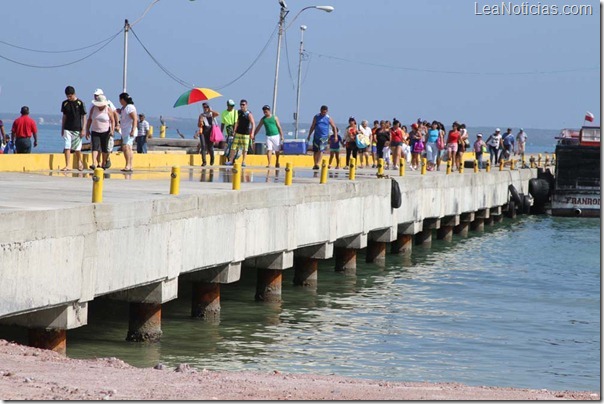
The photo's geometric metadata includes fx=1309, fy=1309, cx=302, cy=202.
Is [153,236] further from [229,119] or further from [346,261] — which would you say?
[229,119]

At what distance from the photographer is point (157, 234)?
55.4 feet

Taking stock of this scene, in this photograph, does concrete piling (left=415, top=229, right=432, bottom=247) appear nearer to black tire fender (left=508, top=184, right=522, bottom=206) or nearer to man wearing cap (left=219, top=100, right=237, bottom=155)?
man wearing cap (left=219, top=100, right=237, bottom=155)

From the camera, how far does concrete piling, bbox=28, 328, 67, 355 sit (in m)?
14.9

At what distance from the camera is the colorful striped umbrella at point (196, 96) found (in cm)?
4244

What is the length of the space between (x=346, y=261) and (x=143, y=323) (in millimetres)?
11239

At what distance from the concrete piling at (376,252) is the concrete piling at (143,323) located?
1314cm

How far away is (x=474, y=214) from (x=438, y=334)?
890 inches

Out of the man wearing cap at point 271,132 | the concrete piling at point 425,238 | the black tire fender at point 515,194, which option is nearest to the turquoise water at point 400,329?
the man wearing cap at point 271,132

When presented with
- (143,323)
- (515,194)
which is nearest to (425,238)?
(515,194)

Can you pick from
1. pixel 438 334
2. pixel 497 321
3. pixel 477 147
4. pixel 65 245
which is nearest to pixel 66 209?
pixel 65 245

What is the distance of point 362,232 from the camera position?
26.8 metres

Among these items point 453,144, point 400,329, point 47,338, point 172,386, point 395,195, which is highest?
point 453,144

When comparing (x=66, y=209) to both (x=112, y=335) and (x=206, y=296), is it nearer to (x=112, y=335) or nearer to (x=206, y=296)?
(x=112, y=335)

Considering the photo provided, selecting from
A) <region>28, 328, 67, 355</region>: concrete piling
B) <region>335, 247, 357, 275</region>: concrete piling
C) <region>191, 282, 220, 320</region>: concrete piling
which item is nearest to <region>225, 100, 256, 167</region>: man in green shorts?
<region>335, 247, 357, 275</region>: concrete piling
